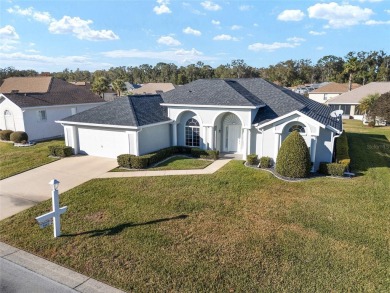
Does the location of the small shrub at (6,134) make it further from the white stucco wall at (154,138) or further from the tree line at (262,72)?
the tree line at (262,72)

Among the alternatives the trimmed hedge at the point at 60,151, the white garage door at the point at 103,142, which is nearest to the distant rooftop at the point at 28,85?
the trimmed hedge at the point at 60,151

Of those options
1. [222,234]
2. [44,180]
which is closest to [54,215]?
[222,234]

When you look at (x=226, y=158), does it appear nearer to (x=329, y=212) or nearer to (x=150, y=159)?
(x=150, y=159)

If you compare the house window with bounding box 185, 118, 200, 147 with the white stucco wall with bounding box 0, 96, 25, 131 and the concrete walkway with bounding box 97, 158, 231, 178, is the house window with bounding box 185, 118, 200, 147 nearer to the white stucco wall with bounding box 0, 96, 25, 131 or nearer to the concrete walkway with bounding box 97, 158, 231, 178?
the concrete walkway with bounding box 97, 158, 231, 178

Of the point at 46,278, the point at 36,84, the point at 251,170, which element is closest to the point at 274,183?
the point at 251,170

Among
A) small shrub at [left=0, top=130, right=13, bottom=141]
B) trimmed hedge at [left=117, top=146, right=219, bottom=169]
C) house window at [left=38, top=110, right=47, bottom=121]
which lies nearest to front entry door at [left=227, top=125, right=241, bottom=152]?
trimmed hedge at [left=117, top=146, right=219, bottom=169]
